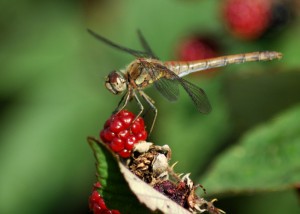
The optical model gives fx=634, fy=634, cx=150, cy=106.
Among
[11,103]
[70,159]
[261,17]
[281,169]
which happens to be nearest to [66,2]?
[11,103]

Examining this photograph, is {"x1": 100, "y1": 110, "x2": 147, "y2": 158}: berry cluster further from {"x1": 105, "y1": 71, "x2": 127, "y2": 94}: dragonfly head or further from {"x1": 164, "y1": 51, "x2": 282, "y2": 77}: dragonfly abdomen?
{"x1": 164, "y1": 51, "x2": 282, "y2": 77}: dragonfly abdomen

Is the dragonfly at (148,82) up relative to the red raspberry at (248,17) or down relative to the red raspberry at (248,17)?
down

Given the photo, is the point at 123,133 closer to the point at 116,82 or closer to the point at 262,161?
the point at 116,82

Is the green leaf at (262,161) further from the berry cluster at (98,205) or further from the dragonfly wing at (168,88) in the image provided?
the berry cluster at (98,205)

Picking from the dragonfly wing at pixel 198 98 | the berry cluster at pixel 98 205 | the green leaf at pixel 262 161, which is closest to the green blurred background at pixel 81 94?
the green leaf at pixel 262 161

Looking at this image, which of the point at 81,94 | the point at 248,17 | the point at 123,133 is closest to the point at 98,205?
the point at 123,133

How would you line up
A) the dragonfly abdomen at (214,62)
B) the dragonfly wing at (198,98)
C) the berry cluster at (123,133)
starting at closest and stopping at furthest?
the berry cluster at (123,133) < the dragonfly wing at (198,98) < the dragonfly abdomen at (214,62)
